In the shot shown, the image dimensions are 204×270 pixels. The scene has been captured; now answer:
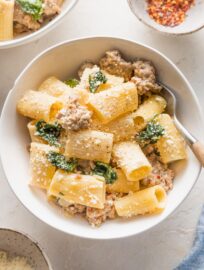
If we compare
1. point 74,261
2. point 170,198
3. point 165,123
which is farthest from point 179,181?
point 74,261

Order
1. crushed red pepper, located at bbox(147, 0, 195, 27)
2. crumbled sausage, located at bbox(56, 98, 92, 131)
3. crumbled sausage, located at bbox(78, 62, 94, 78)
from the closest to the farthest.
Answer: crumbled sausage, located at bbox(56, 98, 92, 131) < crumbled sausage, located at bbox(78, 62, 94, 78) < crushed red pepper, located at bbox(147, 0, 195, 27)

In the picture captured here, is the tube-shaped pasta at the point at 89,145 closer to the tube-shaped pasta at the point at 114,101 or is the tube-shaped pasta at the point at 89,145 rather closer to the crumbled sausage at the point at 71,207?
the tube-shaped pasta at the point at 114,101

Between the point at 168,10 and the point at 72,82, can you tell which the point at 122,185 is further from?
the point at 168,10

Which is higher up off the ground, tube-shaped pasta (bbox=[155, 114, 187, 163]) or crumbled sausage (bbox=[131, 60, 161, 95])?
crumbled sausage (bbox=[131, 60, 161, 95])

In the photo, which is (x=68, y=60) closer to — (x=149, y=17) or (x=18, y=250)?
(x=149, y=17)

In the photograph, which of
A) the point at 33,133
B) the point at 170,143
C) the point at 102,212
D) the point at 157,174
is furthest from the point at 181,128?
the point at 33,133

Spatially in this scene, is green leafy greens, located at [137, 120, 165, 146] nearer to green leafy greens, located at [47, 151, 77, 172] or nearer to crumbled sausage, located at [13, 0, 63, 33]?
green leafy greens, located at [47, 151, 77, 172]

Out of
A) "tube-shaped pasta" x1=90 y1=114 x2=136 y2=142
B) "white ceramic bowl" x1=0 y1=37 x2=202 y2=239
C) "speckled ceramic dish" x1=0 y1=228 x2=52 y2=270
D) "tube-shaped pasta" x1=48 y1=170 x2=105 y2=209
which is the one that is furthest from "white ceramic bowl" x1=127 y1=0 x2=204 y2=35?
"speckled ceramic dish" x1=0 y1=228 x2=52 y2=270
